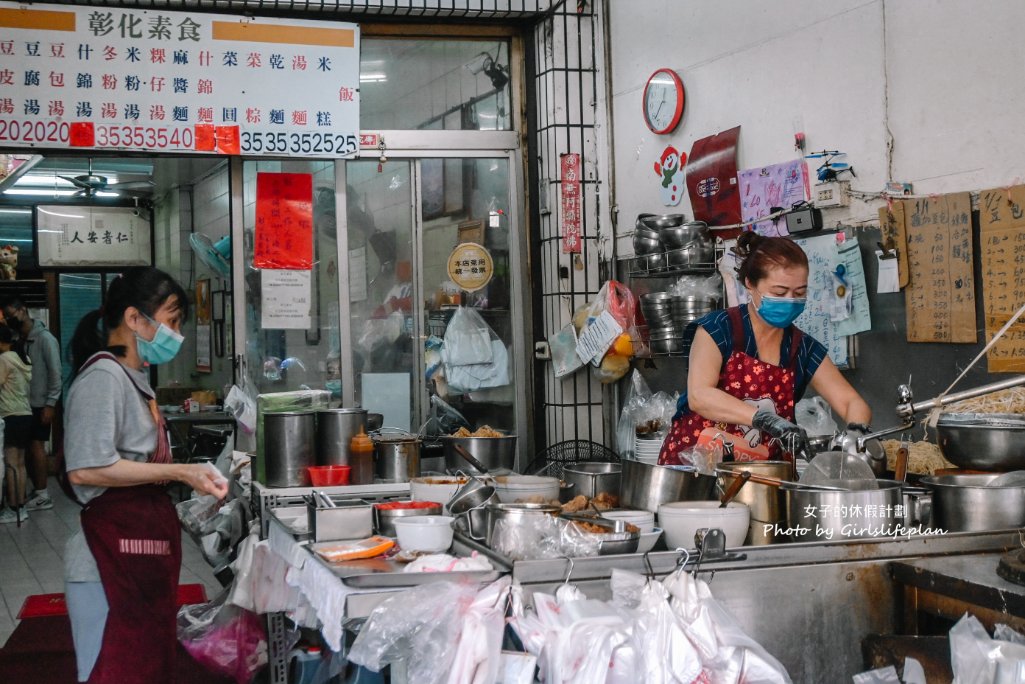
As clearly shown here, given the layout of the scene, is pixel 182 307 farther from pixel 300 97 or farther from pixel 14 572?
pixel 14 572

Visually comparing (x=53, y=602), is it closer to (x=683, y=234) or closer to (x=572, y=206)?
(x=572, y=206)

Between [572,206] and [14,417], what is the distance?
19.2ft

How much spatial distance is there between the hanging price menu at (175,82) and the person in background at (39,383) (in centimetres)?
433

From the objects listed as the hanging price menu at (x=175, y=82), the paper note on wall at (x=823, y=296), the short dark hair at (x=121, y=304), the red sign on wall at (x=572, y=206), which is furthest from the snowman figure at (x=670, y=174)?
the short dark hair at (x=121, y=304)

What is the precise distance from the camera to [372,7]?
20.7 feet

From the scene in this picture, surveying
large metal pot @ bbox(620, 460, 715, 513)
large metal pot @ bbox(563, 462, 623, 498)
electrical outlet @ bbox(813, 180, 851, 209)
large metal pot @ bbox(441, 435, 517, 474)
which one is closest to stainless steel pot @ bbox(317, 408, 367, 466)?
large metal pot @ bbox(441, 435, 517, 474)

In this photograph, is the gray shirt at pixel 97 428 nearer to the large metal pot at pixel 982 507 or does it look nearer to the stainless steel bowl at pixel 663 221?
the large metal pot at pixel 982 507

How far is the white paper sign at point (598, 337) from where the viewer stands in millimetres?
5980

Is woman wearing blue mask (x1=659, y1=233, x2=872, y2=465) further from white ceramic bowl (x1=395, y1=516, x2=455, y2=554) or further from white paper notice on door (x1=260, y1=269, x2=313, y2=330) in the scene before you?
white paper notice on door (x1=260, y1=269, x2=313, y2=330)

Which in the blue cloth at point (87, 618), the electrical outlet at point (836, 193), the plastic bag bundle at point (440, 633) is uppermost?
the electrical outlet at point (836, 193)

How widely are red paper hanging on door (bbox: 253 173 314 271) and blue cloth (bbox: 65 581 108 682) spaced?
11.9 ft

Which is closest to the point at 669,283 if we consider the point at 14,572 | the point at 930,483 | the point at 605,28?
the point at 605,28

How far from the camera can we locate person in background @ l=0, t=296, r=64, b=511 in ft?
31.9

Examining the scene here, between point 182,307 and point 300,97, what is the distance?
319cm
